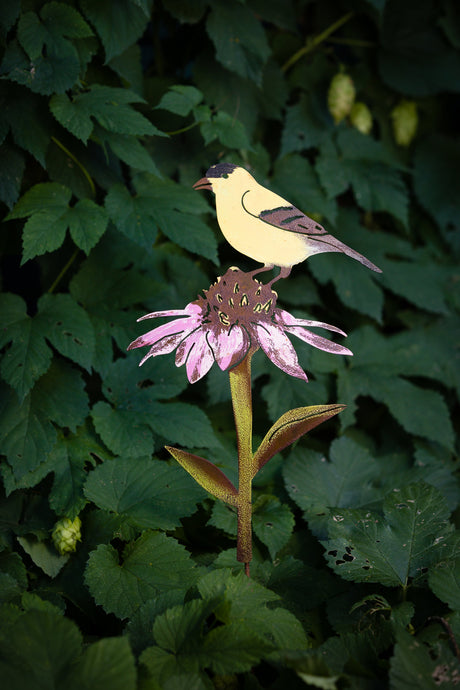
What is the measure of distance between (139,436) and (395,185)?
3.14 feet

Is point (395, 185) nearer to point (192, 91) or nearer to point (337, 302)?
point (337, 302)

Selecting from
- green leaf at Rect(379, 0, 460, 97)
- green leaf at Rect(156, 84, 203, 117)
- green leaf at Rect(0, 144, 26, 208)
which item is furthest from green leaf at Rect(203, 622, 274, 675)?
green leaf at Rect(379, 0, 460, 97)

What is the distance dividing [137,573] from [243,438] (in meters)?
0.24

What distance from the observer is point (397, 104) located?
1.62 metres

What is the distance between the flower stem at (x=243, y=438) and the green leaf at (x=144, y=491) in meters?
0.10

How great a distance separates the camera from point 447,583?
72 cm

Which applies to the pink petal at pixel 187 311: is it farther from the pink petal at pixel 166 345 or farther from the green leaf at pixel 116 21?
the green leaf at pixel 116 21

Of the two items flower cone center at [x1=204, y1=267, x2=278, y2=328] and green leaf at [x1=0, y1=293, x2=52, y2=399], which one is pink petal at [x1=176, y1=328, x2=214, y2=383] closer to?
flower cone center at [x1=204, y1=267, x2=278, y2=328]

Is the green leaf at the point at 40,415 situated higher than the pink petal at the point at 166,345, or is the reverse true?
the pink petal at the point at 166,345

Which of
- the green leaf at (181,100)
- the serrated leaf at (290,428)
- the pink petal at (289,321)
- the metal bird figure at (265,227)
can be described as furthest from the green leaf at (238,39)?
the serrated leaf at (290,428)

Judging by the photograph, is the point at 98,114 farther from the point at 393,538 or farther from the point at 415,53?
the point at 415,53

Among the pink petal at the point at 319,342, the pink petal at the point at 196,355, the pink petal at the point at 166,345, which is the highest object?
the pink petal at the point at 166,345

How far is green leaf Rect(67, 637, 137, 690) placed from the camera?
543 millimetres

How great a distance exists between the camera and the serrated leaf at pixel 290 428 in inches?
30.0
